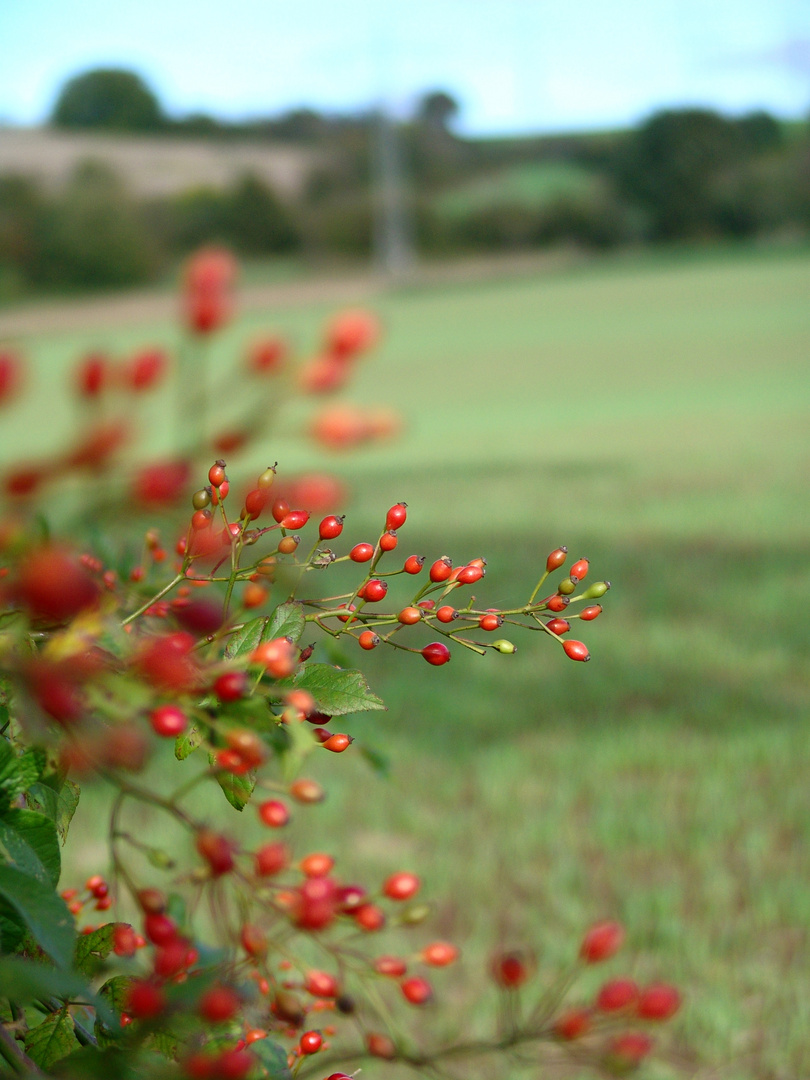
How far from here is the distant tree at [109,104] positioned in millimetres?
21016

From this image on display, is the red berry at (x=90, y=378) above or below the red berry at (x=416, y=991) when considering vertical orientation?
above

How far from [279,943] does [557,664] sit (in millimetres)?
3117

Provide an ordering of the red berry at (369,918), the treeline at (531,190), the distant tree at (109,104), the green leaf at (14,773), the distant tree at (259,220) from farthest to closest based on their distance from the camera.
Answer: the treeline at (531,190), the distant tree at (259,220), the distant tree at (109,104), the green leaf at (14,773), the red berry at (369,918)

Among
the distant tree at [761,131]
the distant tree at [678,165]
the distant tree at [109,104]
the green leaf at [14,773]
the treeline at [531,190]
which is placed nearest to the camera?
the green leaf at [14,773]

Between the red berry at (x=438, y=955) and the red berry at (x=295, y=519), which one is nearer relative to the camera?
the red berry at (x=438, y=955)

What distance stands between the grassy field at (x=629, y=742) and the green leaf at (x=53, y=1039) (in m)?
0.30

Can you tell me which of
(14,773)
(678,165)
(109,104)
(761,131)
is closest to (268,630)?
(14,773)

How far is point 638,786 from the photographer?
254 centimetres

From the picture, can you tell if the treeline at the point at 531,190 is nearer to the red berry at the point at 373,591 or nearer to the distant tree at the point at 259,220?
the distant tree at the point at 259,220

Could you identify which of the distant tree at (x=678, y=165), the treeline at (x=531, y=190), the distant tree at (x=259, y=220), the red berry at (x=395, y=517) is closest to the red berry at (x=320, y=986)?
the red berry at (x=395, y=517)

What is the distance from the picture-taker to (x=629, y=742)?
2.76 meters

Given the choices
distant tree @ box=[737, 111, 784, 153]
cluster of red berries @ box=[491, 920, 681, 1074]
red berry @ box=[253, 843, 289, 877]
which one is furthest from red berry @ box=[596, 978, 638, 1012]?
distant tree @ box=[737, 111, 784, 153]

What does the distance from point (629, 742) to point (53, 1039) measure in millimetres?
2395

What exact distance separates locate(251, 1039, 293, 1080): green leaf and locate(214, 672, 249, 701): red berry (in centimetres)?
25
